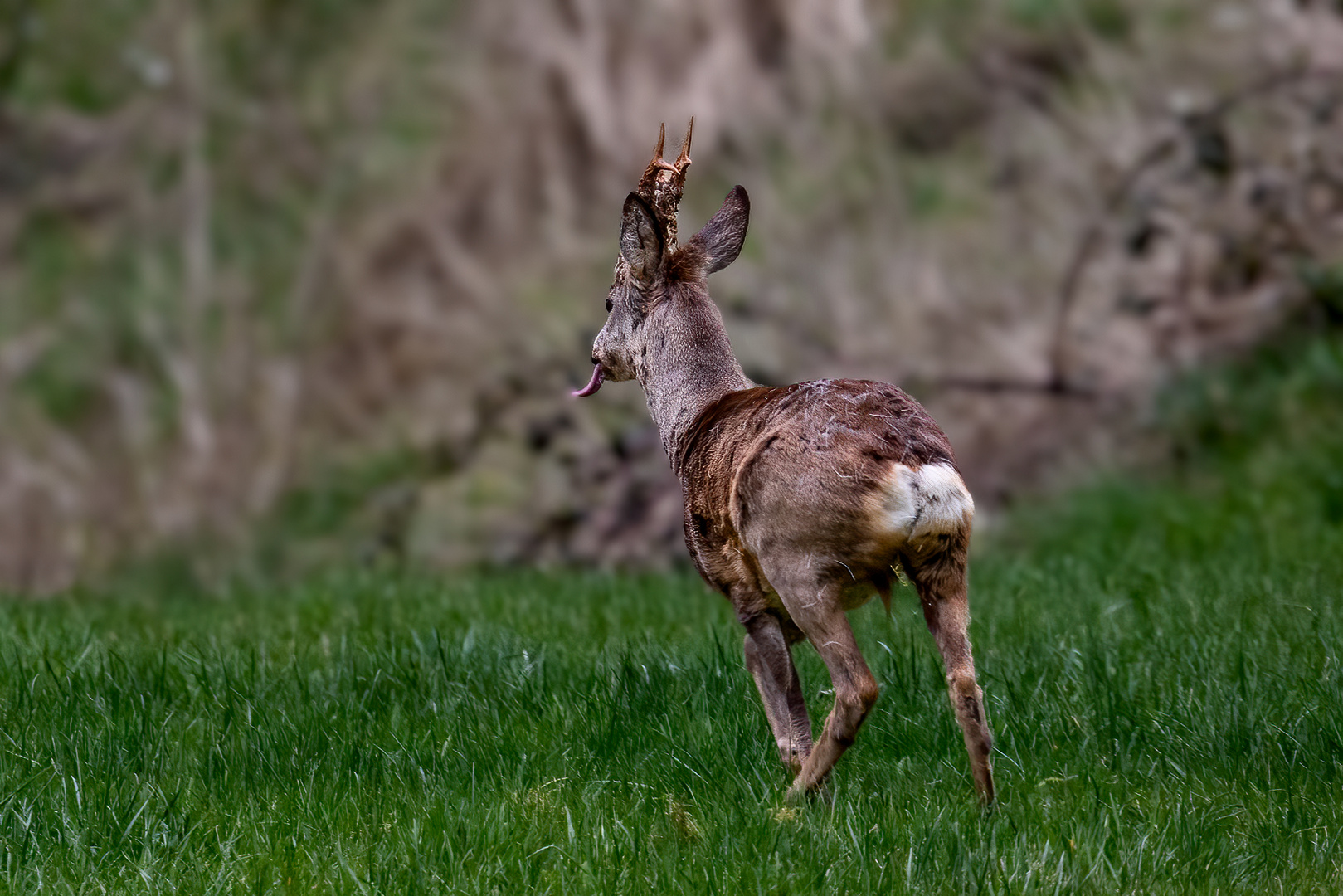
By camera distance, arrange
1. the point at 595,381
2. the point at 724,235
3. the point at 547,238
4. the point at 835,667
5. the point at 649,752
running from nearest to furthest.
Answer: the point at 835,667 → the point at 649,752 → the point at 724,235 → the point at 595,381 → the point at 547,238

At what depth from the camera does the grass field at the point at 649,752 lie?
138 inches

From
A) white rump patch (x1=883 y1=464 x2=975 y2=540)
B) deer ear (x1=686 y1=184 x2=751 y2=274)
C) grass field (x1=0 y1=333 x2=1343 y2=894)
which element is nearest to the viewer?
grass field (x1=0 y1=333 x2=1343 y2=894)

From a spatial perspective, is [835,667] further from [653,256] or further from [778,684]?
[653,256]

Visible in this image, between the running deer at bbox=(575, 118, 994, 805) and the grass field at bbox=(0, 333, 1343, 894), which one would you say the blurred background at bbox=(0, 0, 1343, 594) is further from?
the running deer at bbox=(575, 118, 994, 805)

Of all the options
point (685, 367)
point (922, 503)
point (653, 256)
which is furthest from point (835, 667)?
point (653, 256)

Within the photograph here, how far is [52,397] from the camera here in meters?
10.6

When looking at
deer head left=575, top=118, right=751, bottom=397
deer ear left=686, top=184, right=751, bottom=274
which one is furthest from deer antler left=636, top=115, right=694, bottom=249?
deer ear left=686, top=184, right=751, bottom=274


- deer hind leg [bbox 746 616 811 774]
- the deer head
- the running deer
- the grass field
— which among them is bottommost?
the grass field

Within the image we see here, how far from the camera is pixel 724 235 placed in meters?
4.68

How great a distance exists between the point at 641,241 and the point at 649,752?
4.74 feet

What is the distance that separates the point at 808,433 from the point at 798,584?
1.22 ft

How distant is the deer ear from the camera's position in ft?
15.3

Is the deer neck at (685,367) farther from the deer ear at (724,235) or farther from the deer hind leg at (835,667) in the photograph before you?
the deer hind leg at (835,667)

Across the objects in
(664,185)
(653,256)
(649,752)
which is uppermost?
(664,185)
